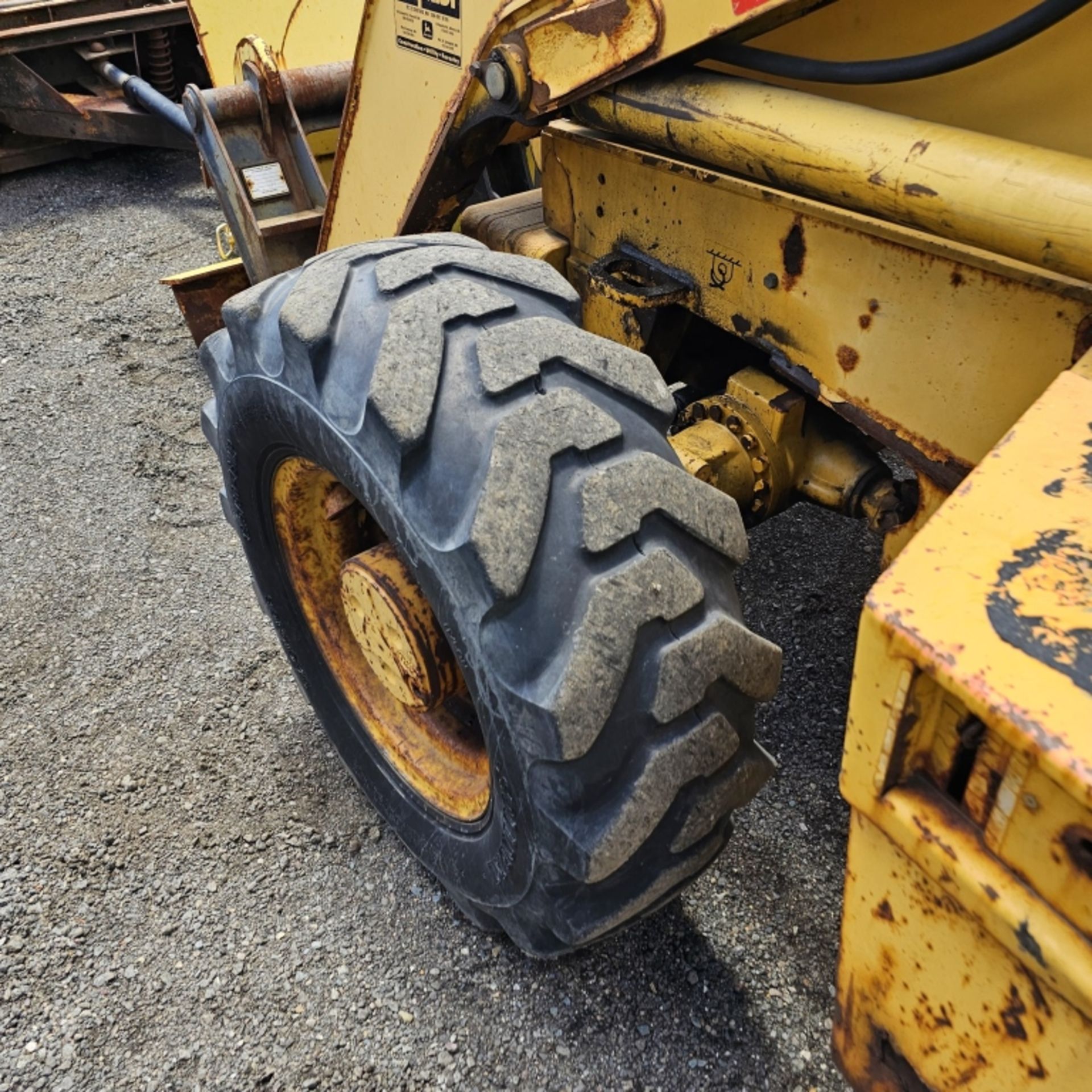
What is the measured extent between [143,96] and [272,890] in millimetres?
4567

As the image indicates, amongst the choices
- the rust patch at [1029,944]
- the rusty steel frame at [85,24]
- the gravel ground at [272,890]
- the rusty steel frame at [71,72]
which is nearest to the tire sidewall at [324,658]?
the gravel ground at [272,890]

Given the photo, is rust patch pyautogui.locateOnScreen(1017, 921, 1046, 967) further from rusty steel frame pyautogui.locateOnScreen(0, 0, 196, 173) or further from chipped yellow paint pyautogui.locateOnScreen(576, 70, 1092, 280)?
rusty steel frame pyautogui.locateOnScreen(0, 0, 196, 173)

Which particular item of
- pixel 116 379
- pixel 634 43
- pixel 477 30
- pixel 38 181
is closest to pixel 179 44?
pixel 38 181

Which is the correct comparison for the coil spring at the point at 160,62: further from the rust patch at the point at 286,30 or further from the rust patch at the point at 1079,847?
the rust patch at the point at 1079,847

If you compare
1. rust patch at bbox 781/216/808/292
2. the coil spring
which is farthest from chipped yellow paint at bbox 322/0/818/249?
the coil spring

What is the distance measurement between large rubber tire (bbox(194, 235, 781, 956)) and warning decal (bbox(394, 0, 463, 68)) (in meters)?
0.61

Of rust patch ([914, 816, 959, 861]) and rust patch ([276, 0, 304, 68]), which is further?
rust patch ([276, 0, 304, 68])

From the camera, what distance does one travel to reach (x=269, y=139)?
2924 millimetres

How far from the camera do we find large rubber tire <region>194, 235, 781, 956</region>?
111cm

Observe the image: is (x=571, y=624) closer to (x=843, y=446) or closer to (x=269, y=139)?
(x=843, y=446)

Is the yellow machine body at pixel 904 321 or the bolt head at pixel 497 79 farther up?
the bolt head at pixel 497 79

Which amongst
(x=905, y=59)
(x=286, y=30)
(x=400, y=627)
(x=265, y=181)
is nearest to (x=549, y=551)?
(x=400, y=627)

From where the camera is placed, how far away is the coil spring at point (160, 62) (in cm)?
524

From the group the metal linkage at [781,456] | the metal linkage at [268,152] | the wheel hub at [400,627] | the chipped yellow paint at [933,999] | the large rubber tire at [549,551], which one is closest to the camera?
the chipped yellow paint at [933,999]
